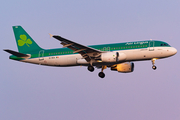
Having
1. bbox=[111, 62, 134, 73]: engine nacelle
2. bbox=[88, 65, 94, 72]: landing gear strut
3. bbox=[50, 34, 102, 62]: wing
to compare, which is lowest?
bbox=[88, 65, 94, 72]: landing gear strut

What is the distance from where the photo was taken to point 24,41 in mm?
52938

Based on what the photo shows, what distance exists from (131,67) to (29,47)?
16.4 meters

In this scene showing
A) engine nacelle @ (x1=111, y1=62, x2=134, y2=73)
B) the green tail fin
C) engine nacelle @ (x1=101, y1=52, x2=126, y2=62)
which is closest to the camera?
engine nacelle @ (x1=101, y1=52, x2=126, y2=62)

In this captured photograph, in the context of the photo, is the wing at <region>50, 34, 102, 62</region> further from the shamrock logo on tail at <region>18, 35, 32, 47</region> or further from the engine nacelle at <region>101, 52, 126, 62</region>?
the shamrock logo on tail at <region>18, 35, 32, 47</region>

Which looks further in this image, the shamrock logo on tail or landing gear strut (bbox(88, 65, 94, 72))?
the shamrock logo on tail

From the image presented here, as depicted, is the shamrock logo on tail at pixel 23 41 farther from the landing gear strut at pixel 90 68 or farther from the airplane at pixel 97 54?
the landing gear strut at pixel 90 68

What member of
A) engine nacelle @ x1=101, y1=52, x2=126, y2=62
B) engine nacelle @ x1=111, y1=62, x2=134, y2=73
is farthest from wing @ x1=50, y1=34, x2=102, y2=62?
engine nacelle @ x1=111, y1=62, x2=134, y2=73

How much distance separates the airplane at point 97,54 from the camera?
45.2 metres

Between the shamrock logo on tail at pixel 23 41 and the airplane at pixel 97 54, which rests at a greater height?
the shamrock logo on tail at pixel 23 41

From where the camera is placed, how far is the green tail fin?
51.9m

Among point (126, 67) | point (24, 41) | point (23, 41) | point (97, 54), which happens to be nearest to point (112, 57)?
point (97, 54)

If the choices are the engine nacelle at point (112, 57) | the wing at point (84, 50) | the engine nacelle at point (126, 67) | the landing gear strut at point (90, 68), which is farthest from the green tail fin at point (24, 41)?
the engine nacelle at point (126, 67)

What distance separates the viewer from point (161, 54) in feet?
149

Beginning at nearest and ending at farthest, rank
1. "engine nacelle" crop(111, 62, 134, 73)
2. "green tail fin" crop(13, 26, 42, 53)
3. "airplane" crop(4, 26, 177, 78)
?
"airplane" crop(4, 26, 177, 78)
"engine nacelle" crop(111, 62, 134, 73)
"green tail fin" crop(13, 26, 42, 53)
